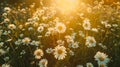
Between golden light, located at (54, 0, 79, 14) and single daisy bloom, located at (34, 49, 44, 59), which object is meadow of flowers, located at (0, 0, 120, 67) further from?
golden light, located at (54, 0, 79, 14)

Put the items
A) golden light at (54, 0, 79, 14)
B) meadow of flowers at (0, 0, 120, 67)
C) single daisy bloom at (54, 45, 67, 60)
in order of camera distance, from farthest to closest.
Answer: golden light at (54, 0, 79, 14)
meadow of flowers at (0, 0, 120, 67)
single daisy bloom at (54, 45, 67, 60)

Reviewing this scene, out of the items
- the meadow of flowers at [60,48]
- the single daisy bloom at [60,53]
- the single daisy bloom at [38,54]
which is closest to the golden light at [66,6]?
the meadow of flowers at [60,48]

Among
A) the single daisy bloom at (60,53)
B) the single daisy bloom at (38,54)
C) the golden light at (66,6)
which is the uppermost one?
the golden light at (66,6)

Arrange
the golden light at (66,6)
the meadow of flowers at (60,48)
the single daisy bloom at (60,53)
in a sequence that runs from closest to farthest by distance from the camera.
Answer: the single daisy bloom at (60,53)
the meadow of flowers at (60,48)
the golden light at (66,6)

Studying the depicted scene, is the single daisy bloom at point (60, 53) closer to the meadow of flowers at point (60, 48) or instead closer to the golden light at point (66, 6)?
the meadow of flowers at point (60, 48)

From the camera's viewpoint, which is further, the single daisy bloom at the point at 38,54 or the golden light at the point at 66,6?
the golden light at the point at 66,6

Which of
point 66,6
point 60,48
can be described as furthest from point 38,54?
point 66,6

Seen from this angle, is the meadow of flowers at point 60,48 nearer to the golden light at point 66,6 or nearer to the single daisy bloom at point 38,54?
the single daisy bloom at point 38,54

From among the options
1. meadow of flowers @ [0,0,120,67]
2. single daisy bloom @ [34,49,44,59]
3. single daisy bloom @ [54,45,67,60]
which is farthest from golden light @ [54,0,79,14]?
single daisy bloom @ [54,45,67,60]

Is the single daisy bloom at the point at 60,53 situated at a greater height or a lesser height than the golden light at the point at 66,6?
lesser

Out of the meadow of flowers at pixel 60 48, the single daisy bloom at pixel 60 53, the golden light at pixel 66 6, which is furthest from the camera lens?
the golden light at pixel 66 6

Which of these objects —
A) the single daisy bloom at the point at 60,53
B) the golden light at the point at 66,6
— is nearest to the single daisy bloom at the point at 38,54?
the single daisy bloom at the point at 60,53

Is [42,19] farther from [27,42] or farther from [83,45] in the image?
[83,45]
